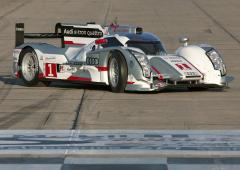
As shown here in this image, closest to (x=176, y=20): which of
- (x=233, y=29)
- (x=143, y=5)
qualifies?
(x=233, y=29)

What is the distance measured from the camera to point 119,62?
15828mm

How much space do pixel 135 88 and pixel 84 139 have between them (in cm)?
496

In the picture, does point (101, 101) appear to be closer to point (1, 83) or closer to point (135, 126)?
point (135, 126)

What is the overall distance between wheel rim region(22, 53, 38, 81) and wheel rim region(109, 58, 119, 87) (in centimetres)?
236

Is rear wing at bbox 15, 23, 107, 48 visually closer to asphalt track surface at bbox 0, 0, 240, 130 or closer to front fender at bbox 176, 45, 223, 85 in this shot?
asphalt track surface at bbox 0, 0, 240, 130

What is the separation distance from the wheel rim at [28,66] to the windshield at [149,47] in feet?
8.46

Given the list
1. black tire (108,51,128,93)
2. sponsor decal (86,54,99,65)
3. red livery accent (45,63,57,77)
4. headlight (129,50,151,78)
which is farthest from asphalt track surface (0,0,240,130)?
sponsor decal (86,54,99,65)

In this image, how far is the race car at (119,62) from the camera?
1573 cm

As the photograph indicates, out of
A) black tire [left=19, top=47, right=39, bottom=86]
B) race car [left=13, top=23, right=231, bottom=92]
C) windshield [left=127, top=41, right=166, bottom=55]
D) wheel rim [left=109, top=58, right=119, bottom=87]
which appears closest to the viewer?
race car [left=13, top=23, right=231, bottom=92]

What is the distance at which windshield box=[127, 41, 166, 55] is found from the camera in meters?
16.4

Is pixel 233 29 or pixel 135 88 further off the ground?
pixel 233 29

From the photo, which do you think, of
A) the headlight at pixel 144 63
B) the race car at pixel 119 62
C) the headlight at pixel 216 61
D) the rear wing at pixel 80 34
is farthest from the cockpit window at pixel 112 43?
the headlight at pixel 216 61

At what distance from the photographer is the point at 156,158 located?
9.52 meters

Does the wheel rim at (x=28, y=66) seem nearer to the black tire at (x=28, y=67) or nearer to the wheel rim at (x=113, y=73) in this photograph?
the black tire at (x=28, y=67)
